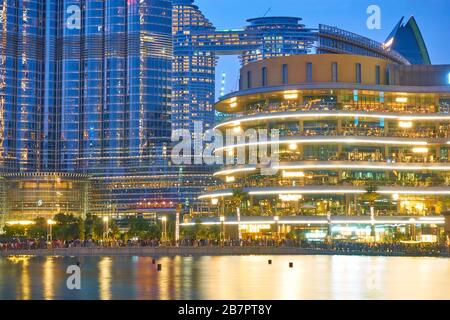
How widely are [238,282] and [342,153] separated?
305ft

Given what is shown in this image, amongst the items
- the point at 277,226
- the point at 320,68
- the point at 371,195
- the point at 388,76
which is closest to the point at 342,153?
the point at 371,195

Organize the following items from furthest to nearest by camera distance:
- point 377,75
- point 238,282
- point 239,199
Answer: point 377,75 → point 239,199 → point 238,282

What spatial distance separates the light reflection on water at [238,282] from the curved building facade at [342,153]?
6198 centimetres

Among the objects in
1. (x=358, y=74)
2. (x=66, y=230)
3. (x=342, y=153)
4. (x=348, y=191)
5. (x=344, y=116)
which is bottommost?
(x=66, y=230)

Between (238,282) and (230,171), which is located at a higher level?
(230,171)

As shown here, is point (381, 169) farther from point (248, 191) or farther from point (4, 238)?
point (4, 238)

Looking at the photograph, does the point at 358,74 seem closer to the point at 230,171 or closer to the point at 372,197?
the point at 372,197

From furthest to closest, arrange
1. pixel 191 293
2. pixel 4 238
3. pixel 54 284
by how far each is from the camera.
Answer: pixel 4 238
pixel 54 284
pixel 191 293

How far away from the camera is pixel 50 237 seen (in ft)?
562

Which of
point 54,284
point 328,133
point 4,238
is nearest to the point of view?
point 54,284

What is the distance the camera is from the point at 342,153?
162125mm
